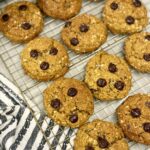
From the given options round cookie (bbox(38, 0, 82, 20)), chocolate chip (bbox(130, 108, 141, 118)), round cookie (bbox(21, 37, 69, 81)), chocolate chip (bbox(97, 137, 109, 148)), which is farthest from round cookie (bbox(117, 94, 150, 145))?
round cookie (bbox(38, 0, 82, 20))

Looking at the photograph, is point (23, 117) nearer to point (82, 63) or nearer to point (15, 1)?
point (82, 63)

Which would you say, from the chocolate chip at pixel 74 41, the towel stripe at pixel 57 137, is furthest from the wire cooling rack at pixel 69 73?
the chocolate chip at pixel 74 41

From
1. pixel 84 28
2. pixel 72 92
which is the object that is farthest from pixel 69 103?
pixel 84 28

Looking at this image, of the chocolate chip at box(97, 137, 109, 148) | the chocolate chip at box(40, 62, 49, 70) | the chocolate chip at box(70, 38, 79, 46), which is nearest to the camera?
the chocolate chip at box(97, 137, 109, 148)

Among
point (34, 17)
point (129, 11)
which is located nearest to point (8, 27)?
point (34, 17)

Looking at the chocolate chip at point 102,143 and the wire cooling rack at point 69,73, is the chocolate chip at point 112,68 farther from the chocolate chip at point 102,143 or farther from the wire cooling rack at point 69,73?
the chocolate chip at point 102,143

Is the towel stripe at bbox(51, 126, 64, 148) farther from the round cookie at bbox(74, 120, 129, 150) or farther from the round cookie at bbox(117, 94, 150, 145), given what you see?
the round cookie at bbox(117, 94, 150, 145)
